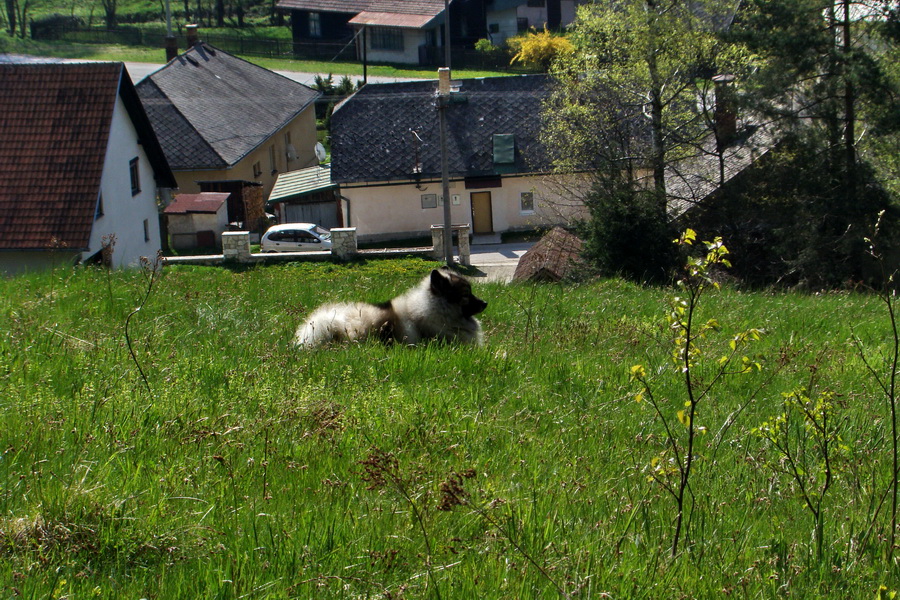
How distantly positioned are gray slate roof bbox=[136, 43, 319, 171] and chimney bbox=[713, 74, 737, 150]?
28745 mm

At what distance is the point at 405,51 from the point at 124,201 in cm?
5562

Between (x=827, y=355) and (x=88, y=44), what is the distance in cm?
9190

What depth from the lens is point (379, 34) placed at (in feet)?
279

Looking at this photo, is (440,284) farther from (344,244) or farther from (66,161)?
(344,244)

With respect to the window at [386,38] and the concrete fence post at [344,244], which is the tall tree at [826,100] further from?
the window at [386,38]

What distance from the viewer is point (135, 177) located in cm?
3509

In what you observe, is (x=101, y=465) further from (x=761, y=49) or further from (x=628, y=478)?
(x=761, y=49)

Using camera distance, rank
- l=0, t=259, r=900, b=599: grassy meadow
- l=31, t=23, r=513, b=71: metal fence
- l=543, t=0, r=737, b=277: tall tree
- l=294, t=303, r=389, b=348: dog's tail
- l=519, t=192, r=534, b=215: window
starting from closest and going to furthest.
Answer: l=0, t=259, r=900, b=599: grassy meadow < l=294, t=303, r=389, b=348: dog's tail < l=543, t=0, r=737, b=277: tall tree < l=519, t=192, r=534, b=215: window < l=31, t=23, r=513, b=71: metal fence

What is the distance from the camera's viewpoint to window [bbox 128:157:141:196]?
34.5 meters

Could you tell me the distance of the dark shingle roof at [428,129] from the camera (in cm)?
4891

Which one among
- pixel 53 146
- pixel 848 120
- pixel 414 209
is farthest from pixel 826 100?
pixel 414 209

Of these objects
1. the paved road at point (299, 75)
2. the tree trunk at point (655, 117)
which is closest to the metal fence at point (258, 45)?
the paved road at point (299, 75)

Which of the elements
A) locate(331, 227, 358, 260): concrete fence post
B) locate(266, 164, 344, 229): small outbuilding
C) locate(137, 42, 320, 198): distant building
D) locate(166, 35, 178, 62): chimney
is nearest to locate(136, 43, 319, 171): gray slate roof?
locate(137, 42, 320, 198): distant building

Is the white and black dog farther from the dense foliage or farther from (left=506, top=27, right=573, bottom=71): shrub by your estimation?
(left=506, top=27, right=573, bottom=71): shrub
